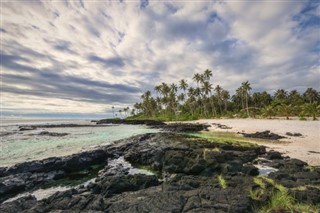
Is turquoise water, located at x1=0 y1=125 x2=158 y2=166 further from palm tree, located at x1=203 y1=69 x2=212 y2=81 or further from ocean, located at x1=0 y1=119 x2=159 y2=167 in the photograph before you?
palm tree, located at x1=203 y1=69 x2=212 y2=81

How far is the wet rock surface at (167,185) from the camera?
8.76 meters

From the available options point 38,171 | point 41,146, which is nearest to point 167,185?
point 38,171

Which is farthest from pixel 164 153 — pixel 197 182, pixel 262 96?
pixel 262 96

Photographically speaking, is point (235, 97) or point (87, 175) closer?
point (87, 175)

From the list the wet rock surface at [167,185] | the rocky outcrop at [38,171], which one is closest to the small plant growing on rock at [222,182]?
the wet rock surface at [167,185]

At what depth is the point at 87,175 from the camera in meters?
18.3

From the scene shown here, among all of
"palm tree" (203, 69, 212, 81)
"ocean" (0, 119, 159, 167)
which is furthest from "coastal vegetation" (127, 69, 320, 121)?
"ocean" (0, 119, 159, 167)

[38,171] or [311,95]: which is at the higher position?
[311,95]

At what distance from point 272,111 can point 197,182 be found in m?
72.9

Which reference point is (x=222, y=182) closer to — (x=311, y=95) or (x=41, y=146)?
(x=41, y=146)

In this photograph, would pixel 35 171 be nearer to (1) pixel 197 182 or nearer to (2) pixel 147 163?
(2) pixel 147 163

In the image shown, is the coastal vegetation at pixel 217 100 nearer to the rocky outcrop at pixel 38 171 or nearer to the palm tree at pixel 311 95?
the palm tree at pixel 311 95

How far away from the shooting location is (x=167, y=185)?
1089cm

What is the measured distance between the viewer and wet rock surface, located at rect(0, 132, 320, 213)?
876 centimetres
